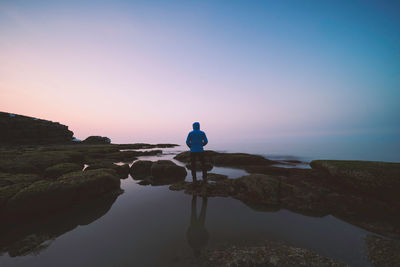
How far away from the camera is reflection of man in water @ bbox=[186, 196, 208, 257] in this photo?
3541 mm

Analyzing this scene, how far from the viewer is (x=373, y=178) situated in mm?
5664

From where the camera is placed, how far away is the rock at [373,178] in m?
5.28

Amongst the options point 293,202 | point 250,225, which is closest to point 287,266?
point 250,225

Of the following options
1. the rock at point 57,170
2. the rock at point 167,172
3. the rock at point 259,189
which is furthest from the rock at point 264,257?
the rock at point 57,170

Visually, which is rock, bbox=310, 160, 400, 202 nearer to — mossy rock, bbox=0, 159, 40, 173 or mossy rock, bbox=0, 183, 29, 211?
mossy rock, bbox=0, 183, 29, 211

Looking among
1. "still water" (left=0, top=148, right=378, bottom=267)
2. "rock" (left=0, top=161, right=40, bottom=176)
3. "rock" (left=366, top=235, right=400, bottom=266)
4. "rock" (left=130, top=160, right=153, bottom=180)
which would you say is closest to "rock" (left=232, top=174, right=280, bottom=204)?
"still water" (left=0, top=148, right=378, bottom=267)

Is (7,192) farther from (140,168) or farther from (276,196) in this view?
(276,196)

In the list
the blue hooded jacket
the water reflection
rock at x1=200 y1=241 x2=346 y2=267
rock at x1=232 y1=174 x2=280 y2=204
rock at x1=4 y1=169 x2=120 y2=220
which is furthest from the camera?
the blue hooded jacket

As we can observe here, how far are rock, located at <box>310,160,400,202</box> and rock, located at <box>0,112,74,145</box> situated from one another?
8377 centimetres

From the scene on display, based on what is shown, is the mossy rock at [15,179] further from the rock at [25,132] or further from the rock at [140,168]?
the rock at [25,132]

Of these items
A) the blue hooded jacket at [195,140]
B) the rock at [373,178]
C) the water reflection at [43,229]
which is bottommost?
the water reflection at [43,229]

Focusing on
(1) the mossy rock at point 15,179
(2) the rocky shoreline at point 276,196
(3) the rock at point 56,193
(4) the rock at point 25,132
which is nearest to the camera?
(2) the rocky shoreline at point 276,196

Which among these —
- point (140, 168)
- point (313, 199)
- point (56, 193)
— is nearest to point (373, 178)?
point (313, 199)

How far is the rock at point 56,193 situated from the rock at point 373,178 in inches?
449
